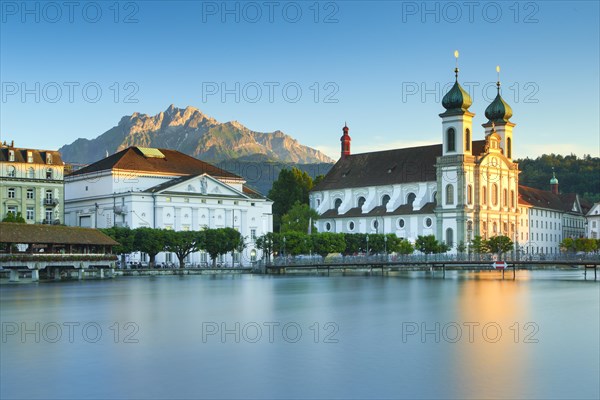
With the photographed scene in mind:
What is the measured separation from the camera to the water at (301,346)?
2695 cm

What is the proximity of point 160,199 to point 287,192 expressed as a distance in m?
41.0

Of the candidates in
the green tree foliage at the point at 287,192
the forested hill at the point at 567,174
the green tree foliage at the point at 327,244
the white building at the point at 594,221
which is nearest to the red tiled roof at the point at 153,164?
the green tree foliage at the point at 327,244

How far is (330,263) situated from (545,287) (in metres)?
26.5

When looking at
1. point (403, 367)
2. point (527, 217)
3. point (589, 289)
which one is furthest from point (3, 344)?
point (527, 217)

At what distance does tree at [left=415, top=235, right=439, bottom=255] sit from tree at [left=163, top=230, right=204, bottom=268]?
27488 millimetres

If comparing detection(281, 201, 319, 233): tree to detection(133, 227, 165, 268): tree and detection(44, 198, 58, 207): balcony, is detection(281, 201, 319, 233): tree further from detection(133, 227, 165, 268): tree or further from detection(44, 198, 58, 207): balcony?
detection(44, 198, 58, 207): balcony

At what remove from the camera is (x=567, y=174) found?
17600 cm

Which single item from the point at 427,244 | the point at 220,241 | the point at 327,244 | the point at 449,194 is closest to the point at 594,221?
the point at 449,194

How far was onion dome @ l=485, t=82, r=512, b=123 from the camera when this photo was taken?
4793 inches

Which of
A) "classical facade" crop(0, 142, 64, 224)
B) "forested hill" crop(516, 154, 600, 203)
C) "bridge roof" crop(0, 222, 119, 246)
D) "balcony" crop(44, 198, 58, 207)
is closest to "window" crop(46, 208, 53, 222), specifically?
"classical facade" crop(0, 142, 64, 224)

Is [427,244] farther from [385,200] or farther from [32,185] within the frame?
[32,185]

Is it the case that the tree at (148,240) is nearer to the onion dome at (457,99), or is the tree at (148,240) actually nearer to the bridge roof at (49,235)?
the bridge roof at (49,235)

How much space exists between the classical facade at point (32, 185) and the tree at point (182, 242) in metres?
11.5

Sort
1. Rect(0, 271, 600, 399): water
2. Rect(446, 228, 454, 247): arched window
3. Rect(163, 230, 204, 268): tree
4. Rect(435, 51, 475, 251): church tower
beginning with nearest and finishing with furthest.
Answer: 1. Rect(0, 271, 600, 399): water
2. Rect(163, 230, 204, 268): tree
3. Rect(435, 51, 475, 251): church tower
4. Rect(446, 228, 454, 247): arched window
